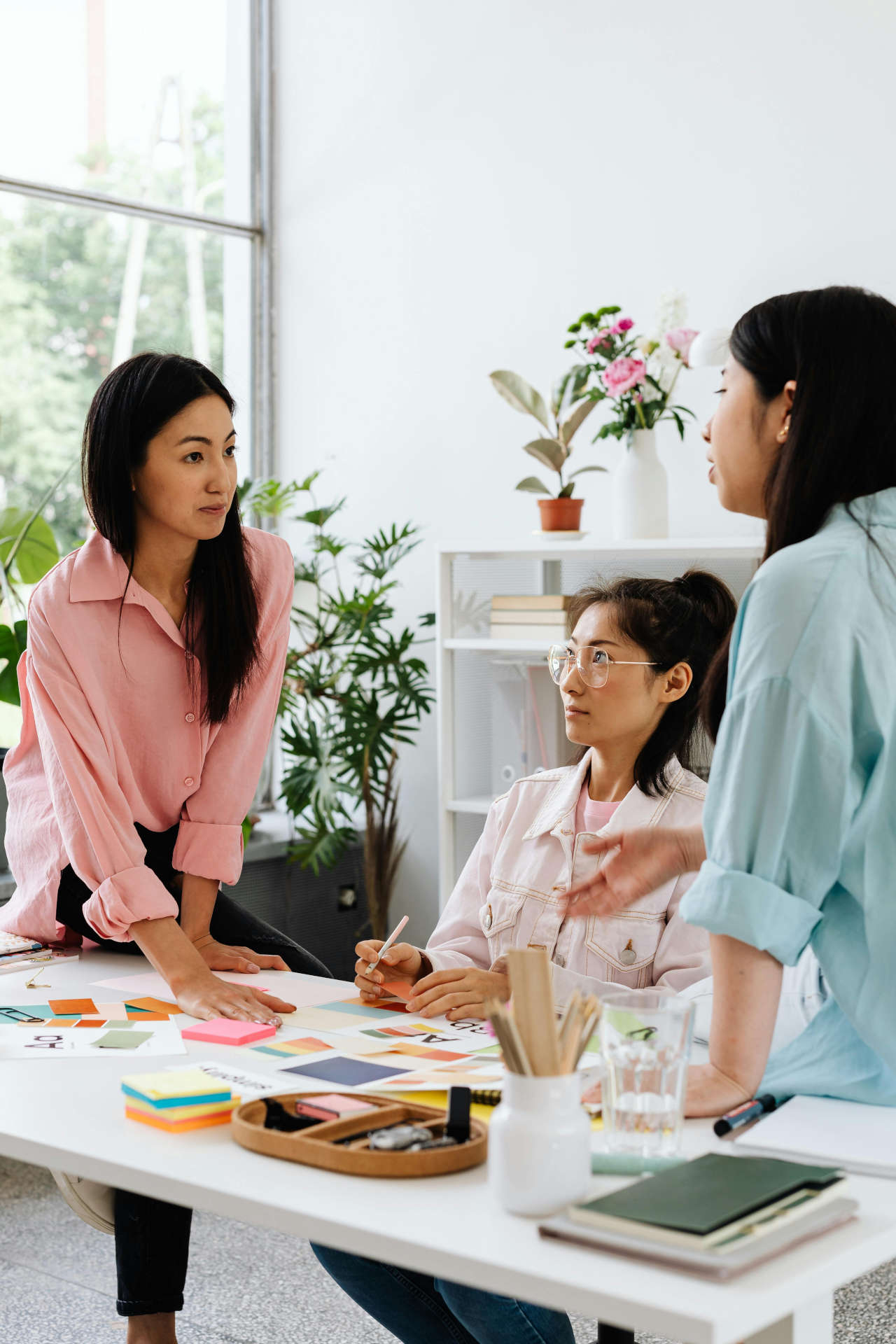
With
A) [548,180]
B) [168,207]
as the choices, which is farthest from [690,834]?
[168,207]

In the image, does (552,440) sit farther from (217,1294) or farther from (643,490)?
(217,1294)

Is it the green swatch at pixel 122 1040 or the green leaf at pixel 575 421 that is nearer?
the green swatch at pixel 122 1040

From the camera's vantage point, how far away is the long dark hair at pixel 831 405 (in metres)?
1.27

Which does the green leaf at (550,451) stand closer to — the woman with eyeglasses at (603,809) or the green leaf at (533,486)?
the green leaf at (533,486)

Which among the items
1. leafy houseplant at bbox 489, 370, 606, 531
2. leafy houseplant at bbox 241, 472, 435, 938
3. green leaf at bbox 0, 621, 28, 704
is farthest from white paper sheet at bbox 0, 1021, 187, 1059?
leafy houseplant at bbox 241, 472, 435, 938

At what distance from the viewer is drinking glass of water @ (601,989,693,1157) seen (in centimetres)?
114

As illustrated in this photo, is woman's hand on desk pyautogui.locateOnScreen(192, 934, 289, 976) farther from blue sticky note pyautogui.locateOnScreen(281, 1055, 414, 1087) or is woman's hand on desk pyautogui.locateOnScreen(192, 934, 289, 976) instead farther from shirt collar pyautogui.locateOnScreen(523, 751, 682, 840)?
blue sticky note pyautogui.locateOnScreen(281, 1055, 414, 1087)

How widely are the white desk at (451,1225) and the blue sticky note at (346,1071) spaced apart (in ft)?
0.58

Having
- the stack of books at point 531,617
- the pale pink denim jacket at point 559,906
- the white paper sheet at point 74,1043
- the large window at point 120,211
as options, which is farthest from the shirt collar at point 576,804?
the large window at point 120,211

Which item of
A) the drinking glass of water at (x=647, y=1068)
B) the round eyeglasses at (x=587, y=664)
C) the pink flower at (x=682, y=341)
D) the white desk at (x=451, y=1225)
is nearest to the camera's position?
the white desk at (x=451, y=1225)

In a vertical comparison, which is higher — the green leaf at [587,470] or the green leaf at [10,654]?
the green leaf at [587,470]

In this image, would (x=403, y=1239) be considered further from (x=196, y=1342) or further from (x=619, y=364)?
(x=619, y=364)

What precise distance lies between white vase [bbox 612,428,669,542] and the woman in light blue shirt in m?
2.26

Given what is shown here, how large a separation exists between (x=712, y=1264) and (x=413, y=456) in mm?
3617
